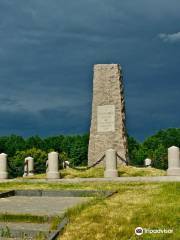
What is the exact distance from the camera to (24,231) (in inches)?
370

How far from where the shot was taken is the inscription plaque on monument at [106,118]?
982 inches

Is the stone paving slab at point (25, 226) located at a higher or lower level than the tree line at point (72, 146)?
lower

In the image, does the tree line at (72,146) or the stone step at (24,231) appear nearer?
the stone step at (24,231)

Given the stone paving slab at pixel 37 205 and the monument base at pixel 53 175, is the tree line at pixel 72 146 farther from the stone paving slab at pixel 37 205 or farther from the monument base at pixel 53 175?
the stone paving slab at pixel 37 205

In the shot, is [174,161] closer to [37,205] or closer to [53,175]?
[53,175]

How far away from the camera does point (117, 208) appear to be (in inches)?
423

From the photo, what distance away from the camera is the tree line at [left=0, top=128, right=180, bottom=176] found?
6033cm

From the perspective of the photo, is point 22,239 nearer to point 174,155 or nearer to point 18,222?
point 18,222

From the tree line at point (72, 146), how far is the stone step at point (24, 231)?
3919 centimetres

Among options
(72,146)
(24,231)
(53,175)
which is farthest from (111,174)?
(72,146)

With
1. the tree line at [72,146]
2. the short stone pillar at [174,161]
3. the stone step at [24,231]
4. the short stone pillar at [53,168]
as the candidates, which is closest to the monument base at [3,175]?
the short stone pillar at [53,168]

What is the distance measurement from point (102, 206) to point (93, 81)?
600 inches

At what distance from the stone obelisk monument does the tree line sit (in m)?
24.3

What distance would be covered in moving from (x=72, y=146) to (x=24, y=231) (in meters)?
59.6
